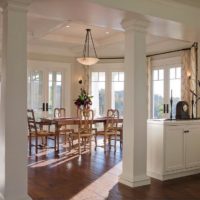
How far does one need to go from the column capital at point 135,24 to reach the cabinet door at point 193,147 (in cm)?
197

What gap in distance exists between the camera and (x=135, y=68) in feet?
14.8

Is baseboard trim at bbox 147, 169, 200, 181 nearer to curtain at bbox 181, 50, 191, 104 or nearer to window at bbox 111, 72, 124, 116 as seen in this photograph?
curtain at bbox 181, 50, 191, 104

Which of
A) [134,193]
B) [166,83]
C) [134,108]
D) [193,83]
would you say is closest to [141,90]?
[134,108]

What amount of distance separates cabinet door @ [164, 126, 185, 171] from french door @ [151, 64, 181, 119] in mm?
3601

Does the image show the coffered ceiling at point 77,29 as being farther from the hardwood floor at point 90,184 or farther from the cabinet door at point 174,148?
the hardwood floor at point 90,184

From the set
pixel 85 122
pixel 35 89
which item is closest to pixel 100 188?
pixel 85 122

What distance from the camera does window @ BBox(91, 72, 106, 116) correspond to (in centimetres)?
1059

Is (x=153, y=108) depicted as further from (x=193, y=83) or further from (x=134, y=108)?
(x=134, y=108)

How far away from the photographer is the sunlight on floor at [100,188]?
157 inches

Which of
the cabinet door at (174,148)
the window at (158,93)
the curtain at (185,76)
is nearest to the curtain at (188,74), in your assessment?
the curtain at (185,76)

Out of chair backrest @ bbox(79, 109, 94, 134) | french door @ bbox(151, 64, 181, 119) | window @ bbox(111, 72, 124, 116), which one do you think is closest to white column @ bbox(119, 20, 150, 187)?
chair backrest @ bbox(79, 109, 94, 134)

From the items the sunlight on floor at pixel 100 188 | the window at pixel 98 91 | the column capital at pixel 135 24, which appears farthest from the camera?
the window at pixel 98 91

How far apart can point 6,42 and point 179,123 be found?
306cm

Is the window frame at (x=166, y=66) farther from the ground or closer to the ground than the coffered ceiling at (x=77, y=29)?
closer to the ground
